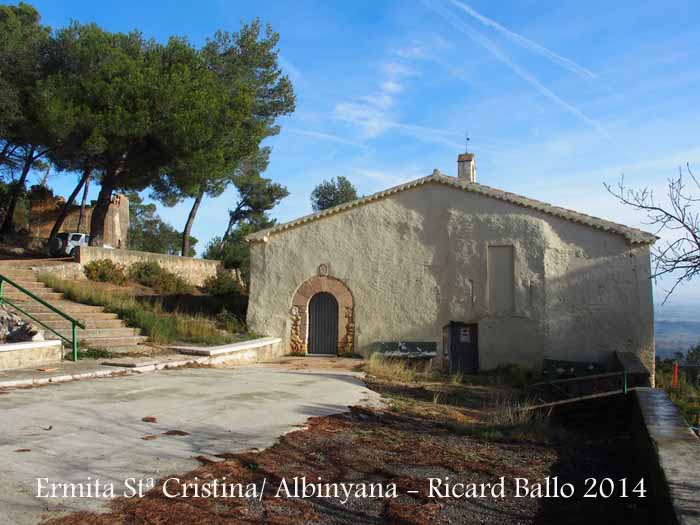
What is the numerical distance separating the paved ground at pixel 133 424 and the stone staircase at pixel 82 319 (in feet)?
10.1

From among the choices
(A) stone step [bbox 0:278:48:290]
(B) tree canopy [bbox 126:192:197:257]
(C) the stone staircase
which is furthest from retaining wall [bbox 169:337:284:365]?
(B) tree canopy [bbox 126:192:197:257]

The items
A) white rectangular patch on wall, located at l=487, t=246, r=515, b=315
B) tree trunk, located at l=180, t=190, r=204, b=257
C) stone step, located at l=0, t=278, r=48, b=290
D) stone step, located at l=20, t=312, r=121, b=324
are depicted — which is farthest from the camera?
tree trunk, located at l=180, t=190, r=204, b=257

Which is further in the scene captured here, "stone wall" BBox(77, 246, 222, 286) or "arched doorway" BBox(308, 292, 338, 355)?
"stone wall" BBox(77, 246, 222, 286)

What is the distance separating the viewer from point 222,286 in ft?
79.8

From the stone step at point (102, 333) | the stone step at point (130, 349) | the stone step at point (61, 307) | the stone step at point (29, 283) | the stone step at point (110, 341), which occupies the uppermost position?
the stone step at point (29, 283)

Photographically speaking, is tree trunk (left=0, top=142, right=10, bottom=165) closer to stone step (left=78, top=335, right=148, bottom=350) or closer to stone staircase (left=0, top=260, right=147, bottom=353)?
stone staircase (left=0, top=260, right=147, bottom=353)

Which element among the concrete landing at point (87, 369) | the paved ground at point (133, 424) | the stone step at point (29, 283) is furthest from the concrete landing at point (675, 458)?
the stone step at point (29, 283)

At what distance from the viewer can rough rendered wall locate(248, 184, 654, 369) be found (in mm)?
16219

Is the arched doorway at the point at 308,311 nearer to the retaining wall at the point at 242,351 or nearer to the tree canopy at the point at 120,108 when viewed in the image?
the retaining wall at the point at 242,351

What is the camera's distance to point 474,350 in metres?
17.7

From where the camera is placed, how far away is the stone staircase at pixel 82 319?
12984 millimetres

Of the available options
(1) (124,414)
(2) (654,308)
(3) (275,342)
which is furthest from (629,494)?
(3) (275,342)

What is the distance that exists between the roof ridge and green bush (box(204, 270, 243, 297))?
5.39m

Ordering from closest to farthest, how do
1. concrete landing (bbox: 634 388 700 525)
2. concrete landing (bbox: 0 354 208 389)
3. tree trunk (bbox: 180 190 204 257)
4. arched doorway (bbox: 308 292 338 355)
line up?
concrete landing (bbox: 634 388 700 525)
concrete landing (bbox: 0 354 208 389)
arched doorway (bbox: 308 292 338 355)
tree trunk (bbox: 180 190 204 257)
